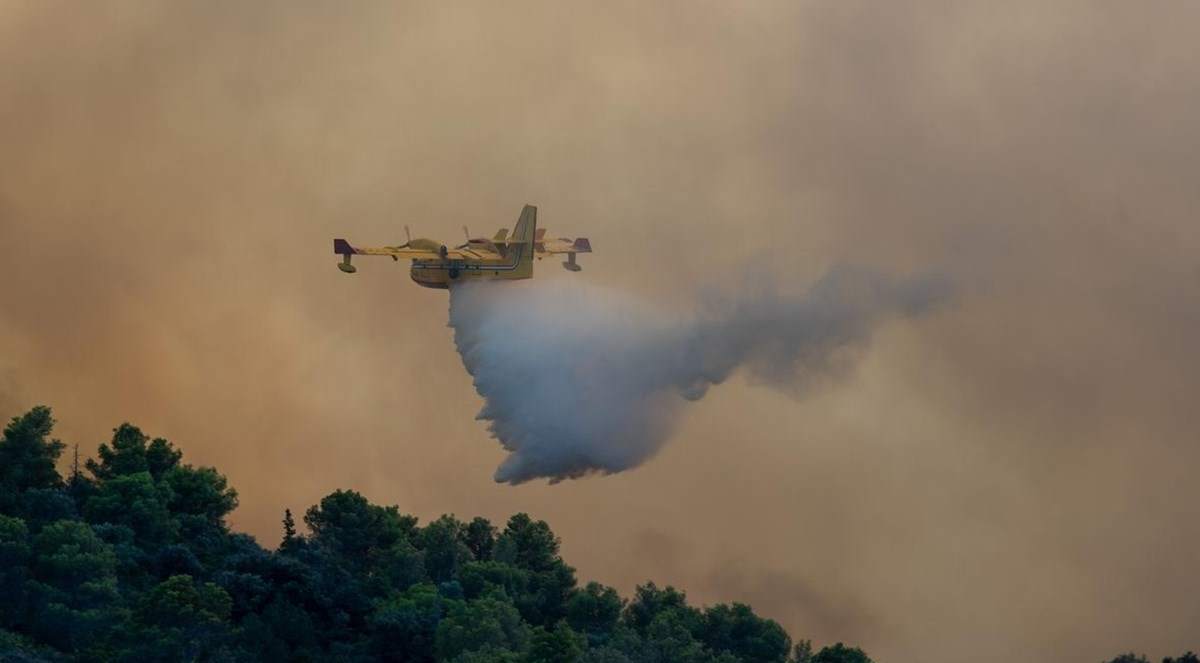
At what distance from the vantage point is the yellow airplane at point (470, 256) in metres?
130

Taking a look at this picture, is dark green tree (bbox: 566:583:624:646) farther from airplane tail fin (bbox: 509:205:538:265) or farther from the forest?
airplane tail fin (bbox: 509:205:538:265)

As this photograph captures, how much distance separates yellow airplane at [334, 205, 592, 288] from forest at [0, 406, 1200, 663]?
702 inches

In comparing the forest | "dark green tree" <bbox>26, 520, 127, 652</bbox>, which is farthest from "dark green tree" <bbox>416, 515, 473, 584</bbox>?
"dark green tree" <bbox>26, 520, 127, 652</bbox>

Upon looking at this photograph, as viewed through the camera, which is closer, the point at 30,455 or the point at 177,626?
the point at 177,626

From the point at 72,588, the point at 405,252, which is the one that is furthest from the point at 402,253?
the point at 72,588

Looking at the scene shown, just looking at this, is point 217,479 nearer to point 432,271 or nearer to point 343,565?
point 343,565

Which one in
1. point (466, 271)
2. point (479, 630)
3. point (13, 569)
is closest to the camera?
point (466, 271)

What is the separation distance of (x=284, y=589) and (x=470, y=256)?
22.2 m

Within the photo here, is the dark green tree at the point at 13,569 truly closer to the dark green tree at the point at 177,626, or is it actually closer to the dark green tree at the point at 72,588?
the dark green tree at the point at 72,588

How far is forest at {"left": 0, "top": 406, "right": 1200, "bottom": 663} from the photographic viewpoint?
13125 cm

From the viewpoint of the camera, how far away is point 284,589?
140m

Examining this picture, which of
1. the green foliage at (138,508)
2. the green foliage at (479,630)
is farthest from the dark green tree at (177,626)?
the green foliage at (138,508)

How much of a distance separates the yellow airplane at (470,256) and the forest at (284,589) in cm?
1784

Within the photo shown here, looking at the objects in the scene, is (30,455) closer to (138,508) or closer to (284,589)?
(138,508)
